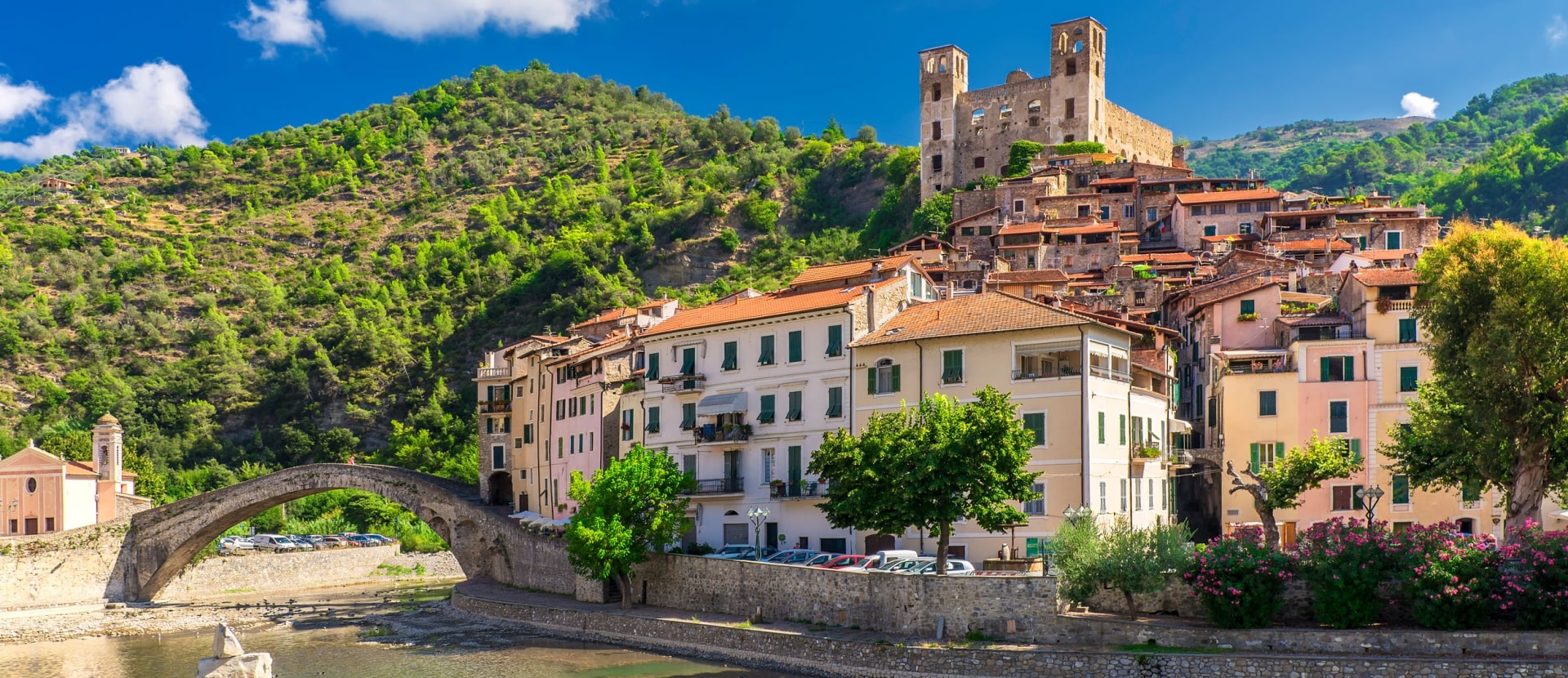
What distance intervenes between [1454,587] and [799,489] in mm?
20004

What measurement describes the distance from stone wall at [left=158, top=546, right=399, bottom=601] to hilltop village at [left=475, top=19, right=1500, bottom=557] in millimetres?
12536

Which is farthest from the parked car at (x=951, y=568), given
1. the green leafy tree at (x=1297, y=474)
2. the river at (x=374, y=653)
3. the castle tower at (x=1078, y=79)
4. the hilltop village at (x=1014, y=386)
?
the castle tower at (x=1078, y=79)

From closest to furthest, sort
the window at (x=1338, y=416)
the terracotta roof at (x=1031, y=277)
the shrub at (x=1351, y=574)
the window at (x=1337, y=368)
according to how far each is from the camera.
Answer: the shrub at (x=1351, y=574), the window at (x=1338, y=416), the window at (x=1337, y=368), the terracotta roof at (x=1031, y=277)

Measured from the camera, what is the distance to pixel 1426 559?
1207 inches

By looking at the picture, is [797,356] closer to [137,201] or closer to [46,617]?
[46,617]

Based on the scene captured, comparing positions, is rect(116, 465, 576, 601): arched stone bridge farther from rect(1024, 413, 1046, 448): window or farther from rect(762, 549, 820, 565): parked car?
rect(1024, 413, 1046, 448): window

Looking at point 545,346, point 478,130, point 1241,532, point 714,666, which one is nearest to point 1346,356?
point 1241,532

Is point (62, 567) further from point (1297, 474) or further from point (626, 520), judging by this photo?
point (1297, 474)

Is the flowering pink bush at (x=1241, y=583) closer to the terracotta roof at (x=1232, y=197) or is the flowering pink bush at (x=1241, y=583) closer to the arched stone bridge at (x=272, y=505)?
the arched stone bridge at (x=272, y=505)

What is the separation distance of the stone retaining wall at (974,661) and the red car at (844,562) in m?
3.00

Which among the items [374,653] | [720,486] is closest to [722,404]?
[720,486]

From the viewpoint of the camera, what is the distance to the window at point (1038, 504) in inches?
1590

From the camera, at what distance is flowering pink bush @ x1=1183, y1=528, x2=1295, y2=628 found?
31875 mm

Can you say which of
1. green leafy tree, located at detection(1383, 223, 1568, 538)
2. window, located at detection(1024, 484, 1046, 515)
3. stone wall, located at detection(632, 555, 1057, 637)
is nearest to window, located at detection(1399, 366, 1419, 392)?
green leafy tree, located at detection(1383, 223, 1568, 538)
